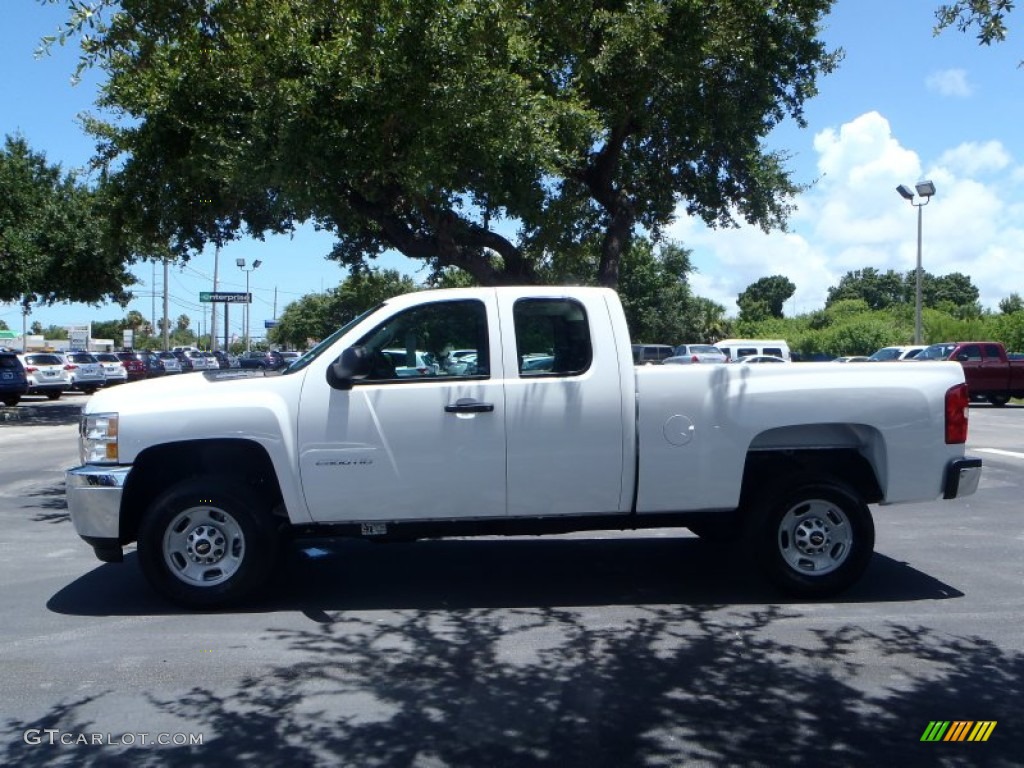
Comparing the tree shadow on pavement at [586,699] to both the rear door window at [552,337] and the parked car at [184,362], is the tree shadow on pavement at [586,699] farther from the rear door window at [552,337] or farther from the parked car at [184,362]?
the parked car at [184,362]

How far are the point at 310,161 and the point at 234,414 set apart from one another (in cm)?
444

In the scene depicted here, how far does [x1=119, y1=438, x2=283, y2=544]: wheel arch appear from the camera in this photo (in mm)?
6727

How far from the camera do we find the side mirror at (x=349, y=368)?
6555 mm

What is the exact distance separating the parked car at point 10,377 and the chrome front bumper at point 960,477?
27.8 metres

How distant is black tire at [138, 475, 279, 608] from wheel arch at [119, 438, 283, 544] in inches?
7.5

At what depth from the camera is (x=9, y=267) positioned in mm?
23766

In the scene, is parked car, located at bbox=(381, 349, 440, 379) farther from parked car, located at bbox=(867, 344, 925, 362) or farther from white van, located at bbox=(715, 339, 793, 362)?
white van, located at bbox=(715, 339, 793, 362)

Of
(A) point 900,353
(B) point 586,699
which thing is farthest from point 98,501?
(A) point 900,353

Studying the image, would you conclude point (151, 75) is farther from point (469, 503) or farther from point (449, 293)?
point (469, 503)

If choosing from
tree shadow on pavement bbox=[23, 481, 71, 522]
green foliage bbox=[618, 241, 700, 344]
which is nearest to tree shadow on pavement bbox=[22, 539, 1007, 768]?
tree shadow on pavement bbox=[23, 481, 71, 522]

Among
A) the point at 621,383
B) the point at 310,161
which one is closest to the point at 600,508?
the point at 621,383

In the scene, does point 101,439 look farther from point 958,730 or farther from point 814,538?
point 958,730

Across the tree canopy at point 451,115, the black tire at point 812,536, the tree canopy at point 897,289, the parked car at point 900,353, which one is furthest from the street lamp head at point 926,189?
the tree canopy at point 897,289

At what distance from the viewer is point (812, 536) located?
7.04 meters
